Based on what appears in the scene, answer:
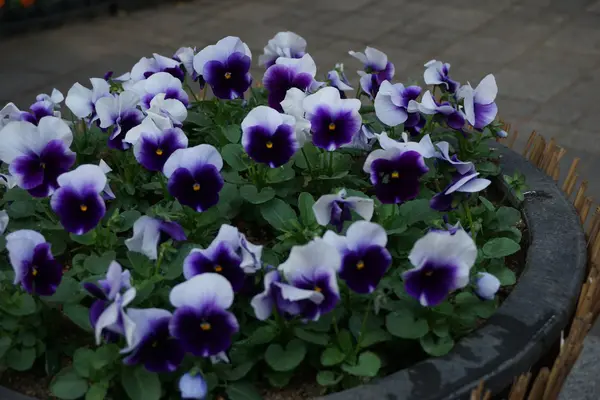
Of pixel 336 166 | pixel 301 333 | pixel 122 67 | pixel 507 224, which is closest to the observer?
pixel 301 333

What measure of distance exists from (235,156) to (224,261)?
0.47m

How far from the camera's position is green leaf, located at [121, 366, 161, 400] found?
124 cm

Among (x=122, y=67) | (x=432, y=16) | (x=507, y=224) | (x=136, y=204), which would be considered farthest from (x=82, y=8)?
(x=507, y=224)

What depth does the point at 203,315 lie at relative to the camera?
120 centimetres

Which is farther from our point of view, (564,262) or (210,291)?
(564,262)

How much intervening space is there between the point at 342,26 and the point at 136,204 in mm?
3581

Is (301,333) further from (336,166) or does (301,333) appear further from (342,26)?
(342,26)

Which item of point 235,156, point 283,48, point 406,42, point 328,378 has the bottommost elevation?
point 406,42

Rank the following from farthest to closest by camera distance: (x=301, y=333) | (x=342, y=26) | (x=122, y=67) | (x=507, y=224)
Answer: (x=342, y=26), (x=122, y=67), (x=507, y=224), (x=301, y=333)

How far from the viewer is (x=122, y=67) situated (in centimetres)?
448

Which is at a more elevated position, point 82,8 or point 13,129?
point 13,129

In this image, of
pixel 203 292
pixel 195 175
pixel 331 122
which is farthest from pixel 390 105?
pixel 203 292

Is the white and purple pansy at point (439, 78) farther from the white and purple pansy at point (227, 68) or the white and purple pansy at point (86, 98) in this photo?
the white and purple pansy at point (86, 98)

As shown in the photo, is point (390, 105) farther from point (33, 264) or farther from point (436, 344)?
point (33, 264)
